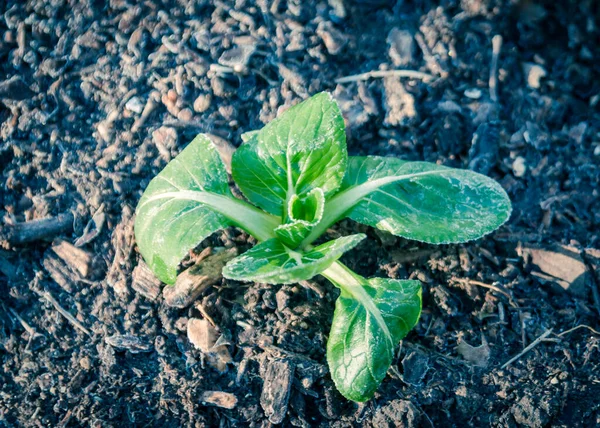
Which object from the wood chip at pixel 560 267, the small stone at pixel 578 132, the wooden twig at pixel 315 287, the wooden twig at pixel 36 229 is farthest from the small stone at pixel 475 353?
the wooden twig at pixel 36 229

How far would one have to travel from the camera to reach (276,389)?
224 cm

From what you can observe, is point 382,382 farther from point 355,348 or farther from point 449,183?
point 449,183

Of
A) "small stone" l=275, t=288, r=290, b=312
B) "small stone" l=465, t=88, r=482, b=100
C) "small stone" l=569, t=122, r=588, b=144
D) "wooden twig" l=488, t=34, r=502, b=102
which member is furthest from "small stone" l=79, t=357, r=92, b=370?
"small stone" l=569, t=122, r=588, b=144

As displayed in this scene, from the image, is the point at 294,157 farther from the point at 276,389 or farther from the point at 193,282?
the point at 276,389

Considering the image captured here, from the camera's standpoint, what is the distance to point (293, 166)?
7.80 ft

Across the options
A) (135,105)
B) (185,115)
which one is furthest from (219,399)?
(135,105)

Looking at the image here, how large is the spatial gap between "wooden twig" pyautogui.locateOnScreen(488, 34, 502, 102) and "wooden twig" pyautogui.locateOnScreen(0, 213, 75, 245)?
2.25 meters

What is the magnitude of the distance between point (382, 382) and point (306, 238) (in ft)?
2.21

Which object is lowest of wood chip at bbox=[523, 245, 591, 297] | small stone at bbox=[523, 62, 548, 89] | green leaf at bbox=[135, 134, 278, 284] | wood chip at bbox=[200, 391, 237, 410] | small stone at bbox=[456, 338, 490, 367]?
small stone at bbox=[456, 338, 490, 367]

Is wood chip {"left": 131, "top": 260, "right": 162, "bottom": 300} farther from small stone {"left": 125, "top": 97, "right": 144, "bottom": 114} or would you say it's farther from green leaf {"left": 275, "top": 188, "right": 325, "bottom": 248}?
small stone {"left": 125, "top": 97, "right": 144, "bottom": 114}

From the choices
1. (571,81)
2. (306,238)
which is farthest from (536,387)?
(571,81)

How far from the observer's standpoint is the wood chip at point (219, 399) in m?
2.26

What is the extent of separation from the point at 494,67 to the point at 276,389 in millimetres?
2045

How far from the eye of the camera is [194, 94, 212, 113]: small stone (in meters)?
2.89
